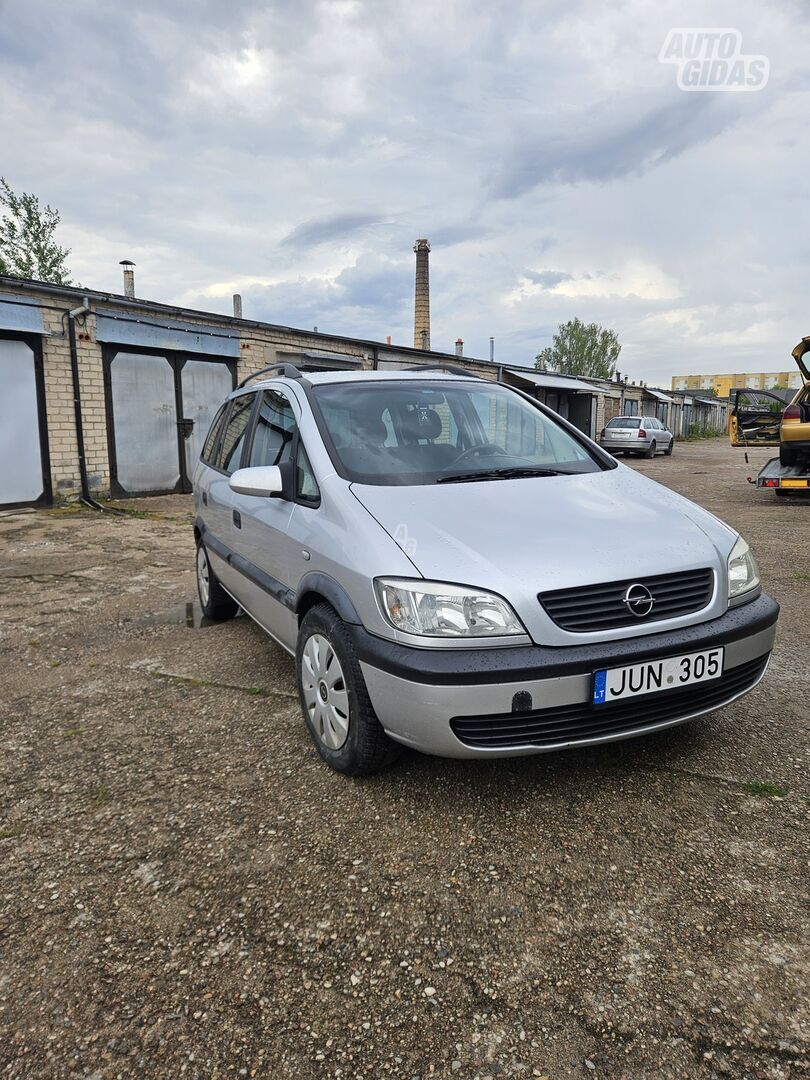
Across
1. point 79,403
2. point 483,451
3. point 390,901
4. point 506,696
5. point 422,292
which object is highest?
point 422,292

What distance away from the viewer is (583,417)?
3108cm

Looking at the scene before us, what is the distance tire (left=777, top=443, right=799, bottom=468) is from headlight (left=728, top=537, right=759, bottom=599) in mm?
8679

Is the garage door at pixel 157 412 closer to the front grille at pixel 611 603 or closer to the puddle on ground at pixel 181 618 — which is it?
the puddle on ground at pixel 181 618

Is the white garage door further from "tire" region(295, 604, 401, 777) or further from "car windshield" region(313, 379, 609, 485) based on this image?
"tire" region(295, 604, 401, 777)

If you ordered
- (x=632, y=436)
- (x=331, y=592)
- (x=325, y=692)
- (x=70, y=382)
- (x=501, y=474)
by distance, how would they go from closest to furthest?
(x=331, y=592)
(x=325, y=692)
(x=501, y=474)
(x=70, y=382)
(x=632, y=436)

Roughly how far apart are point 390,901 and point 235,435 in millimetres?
2958

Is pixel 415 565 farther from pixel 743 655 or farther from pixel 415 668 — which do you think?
pixel 743 655

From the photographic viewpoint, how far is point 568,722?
2.17 m

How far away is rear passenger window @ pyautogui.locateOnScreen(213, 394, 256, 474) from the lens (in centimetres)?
402

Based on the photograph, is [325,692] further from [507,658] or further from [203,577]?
[203,577]

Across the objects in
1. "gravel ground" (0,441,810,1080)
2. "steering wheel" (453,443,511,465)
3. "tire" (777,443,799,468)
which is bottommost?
"gravel ground" (0,441,810,1080)

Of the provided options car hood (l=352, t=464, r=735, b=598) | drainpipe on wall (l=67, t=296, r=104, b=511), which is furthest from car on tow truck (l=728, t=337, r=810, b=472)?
drainpipe on wall (l=67, t=296, r=104, b=511)

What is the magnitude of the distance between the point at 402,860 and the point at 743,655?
139 cm

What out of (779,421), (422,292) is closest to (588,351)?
(422,292)
